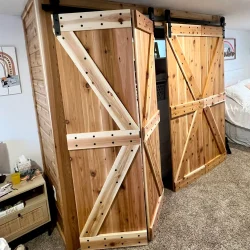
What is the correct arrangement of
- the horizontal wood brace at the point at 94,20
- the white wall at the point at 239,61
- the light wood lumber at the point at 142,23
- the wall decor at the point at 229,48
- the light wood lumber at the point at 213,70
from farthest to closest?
the white wall at the point at 239,61 < the wall decor at the point at 229,48 < the light wood lumber at the point at 213,70 < the light wood lumber at the point at 142,23 < the horizontal wood brace at the point at 94,20

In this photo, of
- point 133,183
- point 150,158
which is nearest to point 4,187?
point 133,183

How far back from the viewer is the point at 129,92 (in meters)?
1.84

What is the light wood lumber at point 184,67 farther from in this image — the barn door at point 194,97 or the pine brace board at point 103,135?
the pine brace board at point 103,135

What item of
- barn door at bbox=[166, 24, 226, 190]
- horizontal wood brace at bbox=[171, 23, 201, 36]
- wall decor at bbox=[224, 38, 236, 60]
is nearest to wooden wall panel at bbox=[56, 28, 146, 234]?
barn door at bbox=[166, 24, 226, 190]

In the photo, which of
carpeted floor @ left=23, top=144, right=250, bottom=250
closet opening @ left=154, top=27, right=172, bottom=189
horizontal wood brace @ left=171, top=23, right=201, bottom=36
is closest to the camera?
carpeted floor @ left=23, top=144, right=250, bottom=250

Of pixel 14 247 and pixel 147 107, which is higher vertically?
pixel 147 107

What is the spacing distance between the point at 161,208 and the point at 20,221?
1.38m

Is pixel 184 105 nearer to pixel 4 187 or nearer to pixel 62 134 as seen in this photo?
pixel 62 134

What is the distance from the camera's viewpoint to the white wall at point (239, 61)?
4664 millimetres

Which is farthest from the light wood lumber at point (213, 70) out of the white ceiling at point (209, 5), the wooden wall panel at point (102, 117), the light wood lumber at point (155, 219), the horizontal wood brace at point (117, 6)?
the wooden wall panel at point (102, 117)

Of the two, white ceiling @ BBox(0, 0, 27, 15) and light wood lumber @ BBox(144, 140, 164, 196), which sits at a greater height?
white ceiling @ BBox(0, 0, 27, 15)

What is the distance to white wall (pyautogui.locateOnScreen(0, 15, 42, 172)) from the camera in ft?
7.11

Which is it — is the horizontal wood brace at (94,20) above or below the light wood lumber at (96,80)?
above

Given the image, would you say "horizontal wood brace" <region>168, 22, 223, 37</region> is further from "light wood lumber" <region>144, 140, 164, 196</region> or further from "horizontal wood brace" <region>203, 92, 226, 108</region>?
"light wood lumber" <region>144, 140, 164, 196</region>
